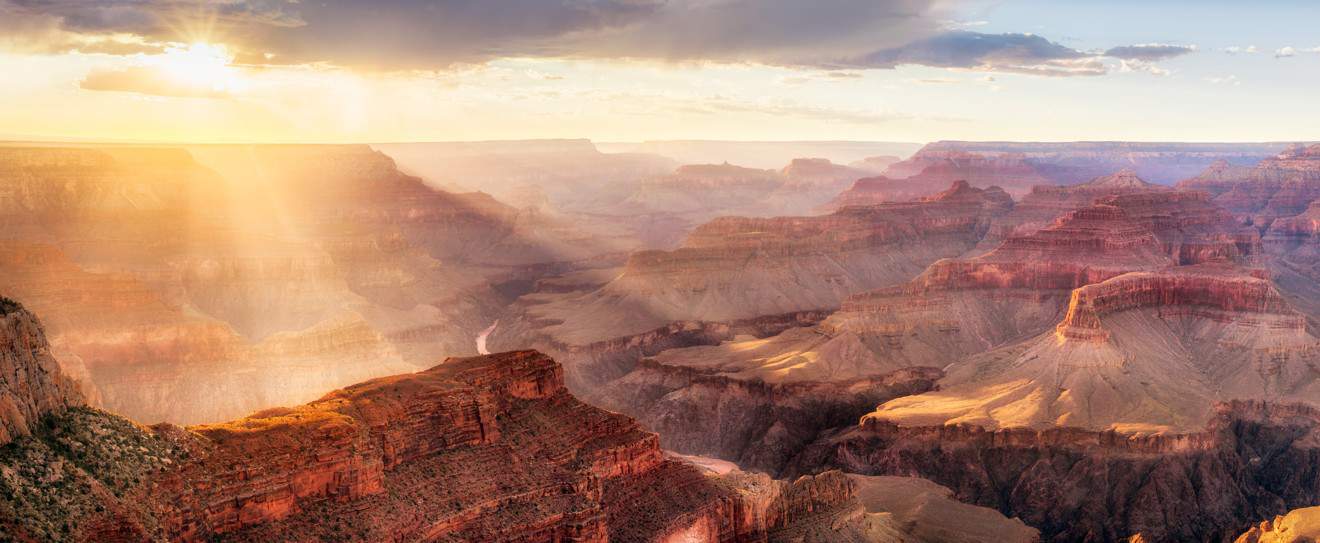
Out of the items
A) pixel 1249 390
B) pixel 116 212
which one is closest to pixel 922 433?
pixel 1249 390

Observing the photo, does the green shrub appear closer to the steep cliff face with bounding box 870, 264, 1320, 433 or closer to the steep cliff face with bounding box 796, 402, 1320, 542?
the steep cliff face with bounding box 796, 402, 1320, 542

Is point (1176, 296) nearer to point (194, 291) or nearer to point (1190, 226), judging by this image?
point (1190, 226)

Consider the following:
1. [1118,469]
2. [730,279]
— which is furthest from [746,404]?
[730,279]

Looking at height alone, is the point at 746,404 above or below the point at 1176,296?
below

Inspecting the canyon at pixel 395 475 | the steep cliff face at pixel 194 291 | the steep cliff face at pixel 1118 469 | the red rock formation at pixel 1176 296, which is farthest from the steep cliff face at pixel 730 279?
the canyon at pixel 395 475

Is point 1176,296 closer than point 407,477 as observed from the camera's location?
No
